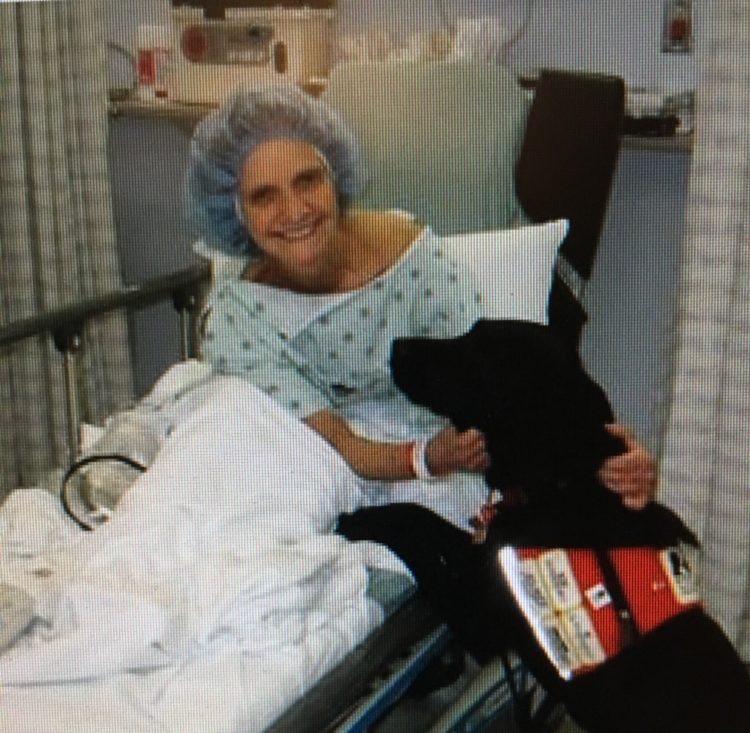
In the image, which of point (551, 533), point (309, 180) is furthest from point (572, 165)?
point (551, 533)

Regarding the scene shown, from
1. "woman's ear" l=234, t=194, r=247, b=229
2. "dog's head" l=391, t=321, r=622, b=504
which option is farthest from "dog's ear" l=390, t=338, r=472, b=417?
"woman's ear" l=234, t=194, r=247, b=229

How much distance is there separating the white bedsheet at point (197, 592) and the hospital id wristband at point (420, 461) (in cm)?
12

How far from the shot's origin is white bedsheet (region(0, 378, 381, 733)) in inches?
40.5

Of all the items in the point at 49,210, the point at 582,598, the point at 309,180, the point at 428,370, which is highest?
the point at 309,180

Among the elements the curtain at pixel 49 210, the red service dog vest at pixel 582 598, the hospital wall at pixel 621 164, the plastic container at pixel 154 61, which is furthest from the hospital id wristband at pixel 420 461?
the plastic container at pixel 154 61

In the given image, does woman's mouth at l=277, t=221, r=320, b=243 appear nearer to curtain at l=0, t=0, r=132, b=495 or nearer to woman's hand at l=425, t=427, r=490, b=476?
woman's hand at l=425, t=427, r=490, b=476

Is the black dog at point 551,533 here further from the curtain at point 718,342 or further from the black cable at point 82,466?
the curtain at point 718,342

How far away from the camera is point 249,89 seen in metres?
1.53

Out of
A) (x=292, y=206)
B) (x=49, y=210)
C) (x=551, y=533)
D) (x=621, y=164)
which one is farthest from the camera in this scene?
(x=49, y=210)

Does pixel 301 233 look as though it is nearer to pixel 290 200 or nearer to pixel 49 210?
pixel 290 200

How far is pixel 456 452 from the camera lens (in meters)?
1.34

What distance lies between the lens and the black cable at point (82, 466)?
1387mm

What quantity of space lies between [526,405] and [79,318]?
78cm

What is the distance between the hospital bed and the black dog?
0.28 m
